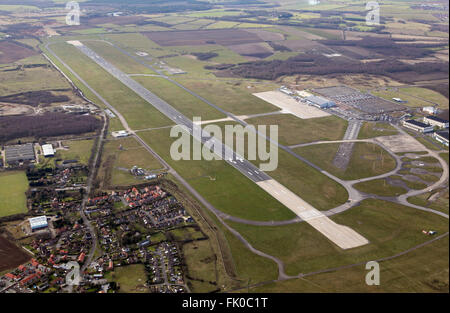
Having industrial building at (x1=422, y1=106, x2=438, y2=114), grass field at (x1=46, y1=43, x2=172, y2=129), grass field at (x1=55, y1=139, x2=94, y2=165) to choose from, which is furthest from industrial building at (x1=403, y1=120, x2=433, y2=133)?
grass field at (x1=55, y1=139, x2=94, y2=165)

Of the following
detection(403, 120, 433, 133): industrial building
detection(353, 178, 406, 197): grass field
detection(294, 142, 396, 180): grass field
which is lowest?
detection(353, 178, 406, 197): grass field

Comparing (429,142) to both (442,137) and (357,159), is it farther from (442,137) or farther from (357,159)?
(357,159)

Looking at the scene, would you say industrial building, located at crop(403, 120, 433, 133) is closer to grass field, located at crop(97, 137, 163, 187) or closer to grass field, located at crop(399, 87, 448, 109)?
grass field, located at crop(399, 87, 448, 109)

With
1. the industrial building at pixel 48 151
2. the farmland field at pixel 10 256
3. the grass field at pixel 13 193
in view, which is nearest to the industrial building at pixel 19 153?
the industrial building at pixel 48 151

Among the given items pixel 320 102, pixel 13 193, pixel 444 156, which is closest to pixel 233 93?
pixel 320 102

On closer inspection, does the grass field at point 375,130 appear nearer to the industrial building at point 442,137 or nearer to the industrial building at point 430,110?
the industrial building at point 442,137

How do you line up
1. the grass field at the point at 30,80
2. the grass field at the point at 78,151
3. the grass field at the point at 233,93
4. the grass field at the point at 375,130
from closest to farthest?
the grass field at the point at 78,151, the grass field at the point at 375,130, the grass field at the point at 233,93, the grass field at the point at 30,80

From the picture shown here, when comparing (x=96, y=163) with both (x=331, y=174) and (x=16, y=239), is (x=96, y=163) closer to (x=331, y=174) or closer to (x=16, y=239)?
(x=16, y=239)
